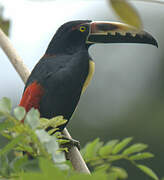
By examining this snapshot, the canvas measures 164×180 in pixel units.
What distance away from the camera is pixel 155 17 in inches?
630

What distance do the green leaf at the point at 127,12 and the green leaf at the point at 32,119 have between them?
1.38 feet

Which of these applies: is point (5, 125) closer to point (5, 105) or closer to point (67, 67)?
point (5, 105)

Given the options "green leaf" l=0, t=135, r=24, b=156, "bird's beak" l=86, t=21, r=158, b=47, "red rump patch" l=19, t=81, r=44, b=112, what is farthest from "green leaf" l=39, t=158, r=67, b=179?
"bird's beak" l=86, t=21, r=158, b=47

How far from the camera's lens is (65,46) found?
10.9 ft

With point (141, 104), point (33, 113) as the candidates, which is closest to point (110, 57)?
point (141, 104)

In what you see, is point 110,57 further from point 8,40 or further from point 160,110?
→ point 8,40

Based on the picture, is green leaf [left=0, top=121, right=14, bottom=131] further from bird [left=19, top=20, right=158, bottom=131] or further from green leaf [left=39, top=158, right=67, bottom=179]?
bird [left=19, top=20, right=158, bottom=131]

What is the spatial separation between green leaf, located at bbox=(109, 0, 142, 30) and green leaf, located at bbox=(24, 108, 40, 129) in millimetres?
419

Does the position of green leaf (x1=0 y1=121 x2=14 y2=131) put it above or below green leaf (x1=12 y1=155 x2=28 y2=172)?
above

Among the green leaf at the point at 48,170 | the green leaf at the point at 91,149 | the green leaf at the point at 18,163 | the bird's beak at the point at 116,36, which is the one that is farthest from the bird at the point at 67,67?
the green leaf at the point at 48,170

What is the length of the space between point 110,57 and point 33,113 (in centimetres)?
1346

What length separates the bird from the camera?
287 cm

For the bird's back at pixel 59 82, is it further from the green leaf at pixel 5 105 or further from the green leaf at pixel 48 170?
the green leaf at pixel 48 170

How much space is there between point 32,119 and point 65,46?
1905 mm
